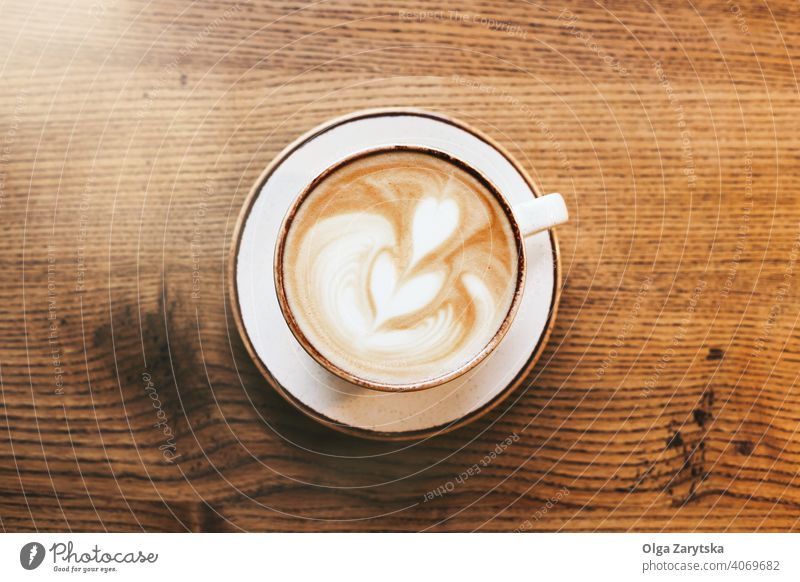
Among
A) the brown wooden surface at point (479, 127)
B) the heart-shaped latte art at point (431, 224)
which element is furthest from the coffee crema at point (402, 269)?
the brown wooden surface at point (479, 127)

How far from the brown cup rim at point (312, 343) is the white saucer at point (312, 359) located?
0.17ft

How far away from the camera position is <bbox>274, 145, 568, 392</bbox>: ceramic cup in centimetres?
63

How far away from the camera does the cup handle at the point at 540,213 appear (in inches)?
25.8

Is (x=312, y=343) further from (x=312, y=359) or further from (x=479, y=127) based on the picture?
(x=479, y=127)

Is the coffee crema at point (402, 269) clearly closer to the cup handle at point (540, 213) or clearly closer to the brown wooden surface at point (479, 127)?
the cup handle at point (540, 213)

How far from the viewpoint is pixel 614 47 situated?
78cm

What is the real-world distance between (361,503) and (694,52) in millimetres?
692

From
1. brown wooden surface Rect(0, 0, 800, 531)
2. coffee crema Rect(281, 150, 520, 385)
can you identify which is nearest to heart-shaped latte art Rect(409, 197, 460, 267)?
coffee crema Rect(281, 150, 520, 385)

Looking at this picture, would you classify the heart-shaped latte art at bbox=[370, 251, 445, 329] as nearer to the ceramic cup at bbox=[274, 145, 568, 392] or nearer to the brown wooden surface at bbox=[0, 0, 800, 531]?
the ceramic cup at bbox=[274, 145, 568, 392]

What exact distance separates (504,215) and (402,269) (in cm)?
12

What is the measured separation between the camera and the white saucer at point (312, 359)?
691 millimetres

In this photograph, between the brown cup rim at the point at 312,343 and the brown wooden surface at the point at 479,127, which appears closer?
the brown cup rim at the point at 312,343

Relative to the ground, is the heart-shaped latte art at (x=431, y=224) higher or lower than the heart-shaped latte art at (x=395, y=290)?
higher
